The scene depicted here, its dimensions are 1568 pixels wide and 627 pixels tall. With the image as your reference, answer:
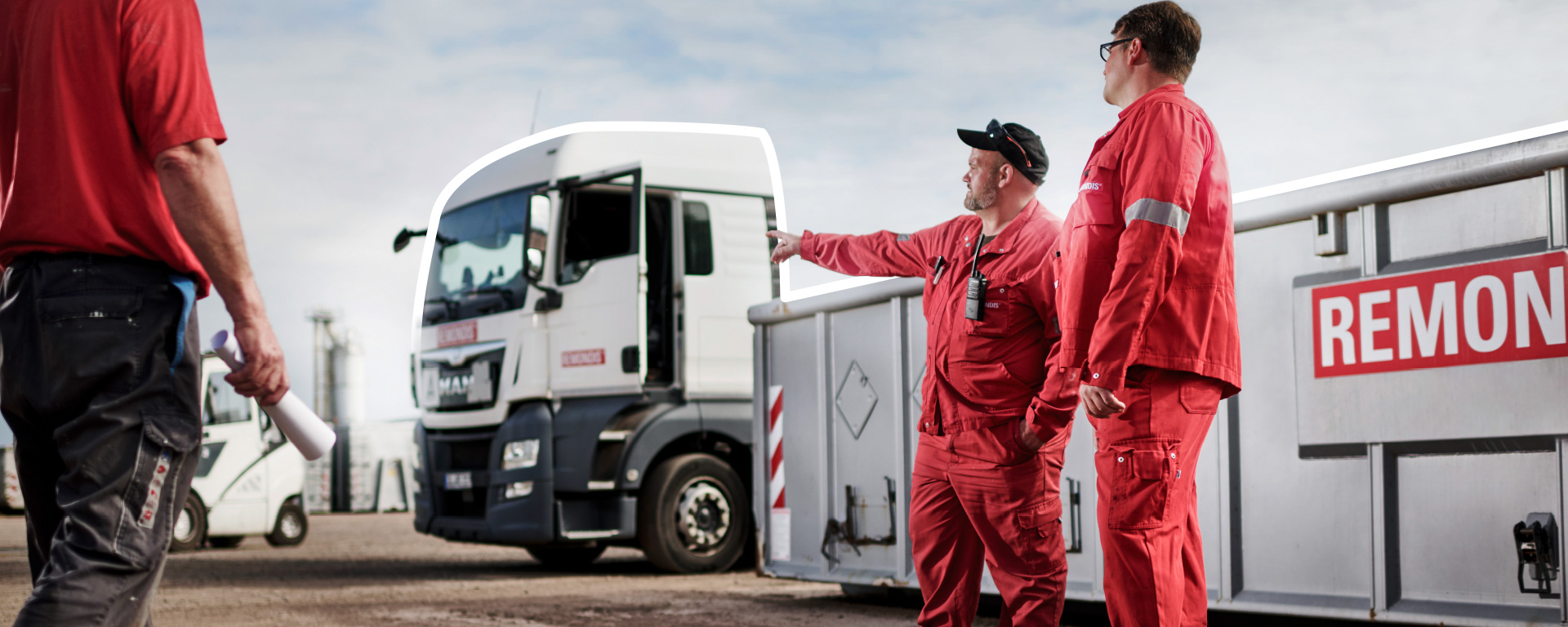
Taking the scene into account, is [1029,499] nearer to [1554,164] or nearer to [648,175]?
[1554,164]

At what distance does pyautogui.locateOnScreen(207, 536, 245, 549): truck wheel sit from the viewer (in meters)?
14.1

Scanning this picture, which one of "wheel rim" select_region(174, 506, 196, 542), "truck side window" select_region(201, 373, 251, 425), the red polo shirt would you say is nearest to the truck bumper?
"wheel rim" select_region(174, 506, 196, 542)

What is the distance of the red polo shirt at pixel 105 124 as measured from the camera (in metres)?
2.19

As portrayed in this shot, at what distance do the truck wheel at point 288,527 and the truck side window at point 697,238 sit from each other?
6901mm

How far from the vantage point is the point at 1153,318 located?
2943 mm

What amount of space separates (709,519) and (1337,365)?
5536mm

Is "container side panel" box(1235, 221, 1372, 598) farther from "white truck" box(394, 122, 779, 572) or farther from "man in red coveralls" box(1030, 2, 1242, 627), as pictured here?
"white truck" box(394, 122, 779, 572)

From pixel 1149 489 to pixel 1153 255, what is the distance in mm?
518

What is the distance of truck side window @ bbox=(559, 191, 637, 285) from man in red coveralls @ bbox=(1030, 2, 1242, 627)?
242 inches

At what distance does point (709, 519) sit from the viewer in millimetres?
9211

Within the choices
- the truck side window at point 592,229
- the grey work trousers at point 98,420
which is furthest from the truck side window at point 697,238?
the grey work trousers at point 98,420

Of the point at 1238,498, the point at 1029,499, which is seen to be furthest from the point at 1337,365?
the point at 1029,499

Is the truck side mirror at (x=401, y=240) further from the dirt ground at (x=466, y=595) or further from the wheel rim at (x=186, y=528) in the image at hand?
→ the wheel rim at (x=186, y=528)

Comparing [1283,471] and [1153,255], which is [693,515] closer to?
[1283,471]
